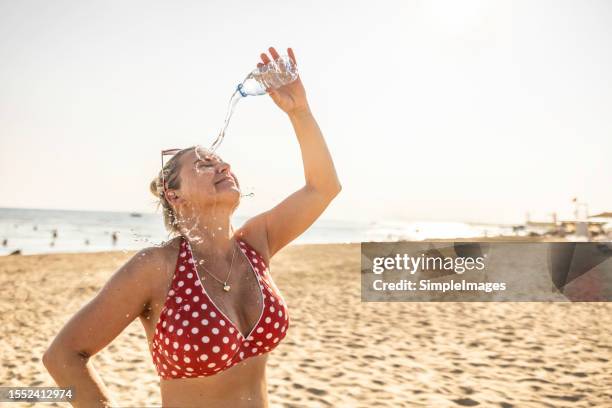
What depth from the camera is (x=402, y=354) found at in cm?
721

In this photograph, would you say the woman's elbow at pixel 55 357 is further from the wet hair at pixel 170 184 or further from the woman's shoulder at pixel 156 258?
the wet hair at pixel 170 184

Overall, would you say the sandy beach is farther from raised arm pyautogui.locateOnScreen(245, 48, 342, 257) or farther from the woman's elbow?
the woman's elbow

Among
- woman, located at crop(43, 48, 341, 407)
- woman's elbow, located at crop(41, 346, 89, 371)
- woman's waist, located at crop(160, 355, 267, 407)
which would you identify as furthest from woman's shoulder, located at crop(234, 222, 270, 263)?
woman's elbow, located at crop(41, 346, 89, 371)

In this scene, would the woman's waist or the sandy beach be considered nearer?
the woman's waist

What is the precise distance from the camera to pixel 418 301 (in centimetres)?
1173

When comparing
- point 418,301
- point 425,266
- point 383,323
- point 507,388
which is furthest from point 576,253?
point 507,388

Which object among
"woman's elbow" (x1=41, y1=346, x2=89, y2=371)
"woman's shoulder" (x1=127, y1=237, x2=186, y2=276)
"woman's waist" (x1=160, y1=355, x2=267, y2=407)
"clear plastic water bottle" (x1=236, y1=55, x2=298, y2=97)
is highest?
"clear plastic water bottle" (x1=236, y1=55, x2=298, y2=97)

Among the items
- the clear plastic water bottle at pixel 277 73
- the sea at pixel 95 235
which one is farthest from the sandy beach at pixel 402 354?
the clear plastic water bottle at pixel 277 73

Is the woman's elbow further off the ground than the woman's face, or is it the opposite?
the woman's face

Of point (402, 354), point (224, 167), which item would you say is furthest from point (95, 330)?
point (402, 354)

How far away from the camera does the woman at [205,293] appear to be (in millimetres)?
1771

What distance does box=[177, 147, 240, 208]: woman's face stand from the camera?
2.13 meters

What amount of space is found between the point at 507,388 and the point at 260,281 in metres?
4.89

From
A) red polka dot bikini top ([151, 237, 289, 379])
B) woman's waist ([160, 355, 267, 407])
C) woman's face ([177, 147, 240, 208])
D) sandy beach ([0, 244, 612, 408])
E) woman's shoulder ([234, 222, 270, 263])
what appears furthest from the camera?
sandy beach ([0, 244, 612, 408])
